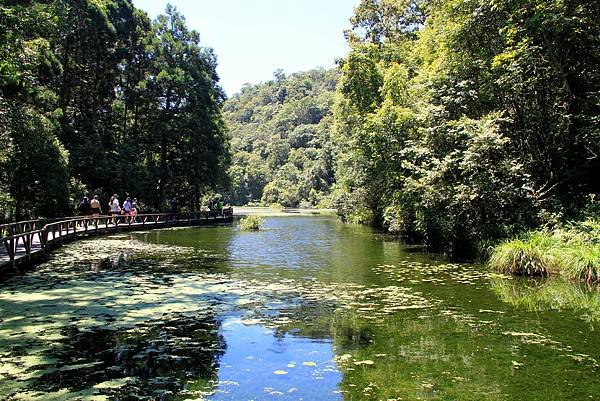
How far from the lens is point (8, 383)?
5.85 m

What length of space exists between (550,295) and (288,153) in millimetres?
126439

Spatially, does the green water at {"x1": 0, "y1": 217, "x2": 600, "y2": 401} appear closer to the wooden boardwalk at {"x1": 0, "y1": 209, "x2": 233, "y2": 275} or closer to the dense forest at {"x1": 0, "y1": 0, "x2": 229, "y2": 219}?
the wooden boardwalk at {"x1": 0, "y1": 209, "x2": 233, "y2": 275}

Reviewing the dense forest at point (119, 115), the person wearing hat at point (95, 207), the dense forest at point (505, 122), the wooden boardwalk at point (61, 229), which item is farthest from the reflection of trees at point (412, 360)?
the dense forest at point (119, 115)

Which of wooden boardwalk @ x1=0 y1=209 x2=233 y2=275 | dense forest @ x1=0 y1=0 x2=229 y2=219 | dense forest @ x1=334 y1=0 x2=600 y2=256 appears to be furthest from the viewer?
dense forest @ x1=0 y1=0 x2=229 y2=219

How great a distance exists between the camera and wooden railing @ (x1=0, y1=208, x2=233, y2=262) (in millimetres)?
15627

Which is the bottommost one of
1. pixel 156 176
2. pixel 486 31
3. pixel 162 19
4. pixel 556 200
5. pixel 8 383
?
pixel 8 383

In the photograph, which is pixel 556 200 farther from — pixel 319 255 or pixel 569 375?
pixel 569 375

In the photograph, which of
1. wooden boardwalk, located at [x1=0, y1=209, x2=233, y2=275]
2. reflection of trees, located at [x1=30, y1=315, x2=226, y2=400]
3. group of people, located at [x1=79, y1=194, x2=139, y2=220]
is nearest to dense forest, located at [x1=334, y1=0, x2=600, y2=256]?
reflection of trees, located at [x1=30, y1=315, x2=226, y2=400]

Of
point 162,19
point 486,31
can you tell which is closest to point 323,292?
point 486,31

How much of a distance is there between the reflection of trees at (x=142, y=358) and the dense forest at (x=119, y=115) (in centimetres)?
2107

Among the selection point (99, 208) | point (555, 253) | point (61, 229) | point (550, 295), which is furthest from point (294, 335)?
point (99, 208)

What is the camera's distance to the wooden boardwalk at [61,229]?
47.8ft

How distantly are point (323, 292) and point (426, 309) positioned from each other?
2.77m

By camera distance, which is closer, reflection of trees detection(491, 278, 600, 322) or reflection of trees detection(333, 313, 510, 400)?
reflection of trees detection(333, 313, 510, 400)
